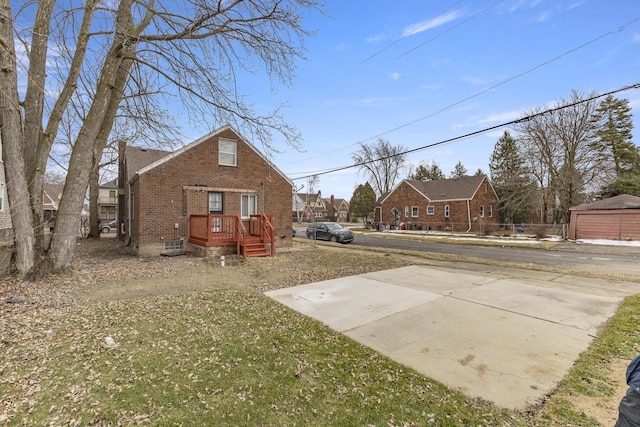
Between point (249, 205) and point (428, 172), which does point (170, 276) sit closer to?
point (249, 205)

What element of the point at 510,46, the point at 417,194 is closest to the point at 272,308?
the point at 510,46

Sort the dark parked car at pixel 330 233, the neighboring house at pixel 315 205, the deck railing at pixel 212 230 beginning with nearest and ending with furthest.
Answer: the deck railing at pixel 212 230
the dark parked car at pixel 330 233
the neighboring house at pixel 315 205

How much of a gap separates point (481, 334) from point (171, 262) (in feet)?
31.8

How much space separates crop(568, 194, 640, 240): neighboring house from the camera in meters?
20.2

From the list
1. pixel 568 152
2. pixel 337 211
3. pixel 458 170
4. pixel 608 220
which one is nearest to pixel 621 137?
pixel 568 152

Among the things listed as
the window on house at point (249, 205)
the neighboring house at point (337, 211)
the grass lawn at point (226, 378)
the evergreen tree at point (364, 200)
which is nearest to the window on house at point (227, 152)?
the window on house at point (249, 205)

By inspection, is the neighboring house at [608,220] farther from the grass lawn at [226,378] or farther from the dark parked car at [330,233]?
the grass lawn at [226,378]

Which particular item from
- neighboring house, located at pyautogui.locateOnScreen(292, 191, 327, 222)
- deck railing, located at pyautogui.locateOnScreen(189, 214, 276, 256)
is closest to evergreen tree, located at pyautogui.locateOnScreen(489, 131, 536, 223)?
deck railing, located at pyautogui.locateOnScreen(189, 214, 276, 256)

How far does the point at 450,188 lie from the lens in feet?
115

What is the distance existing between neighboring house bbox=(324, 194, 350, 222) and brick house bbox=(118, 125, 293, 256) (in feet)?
183

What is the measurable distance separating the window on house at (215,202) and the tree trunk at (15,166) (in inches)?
275

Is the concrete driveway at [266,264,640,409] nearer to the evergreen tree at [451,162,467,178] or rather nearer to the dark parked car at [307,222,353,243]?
the dark parked car at [307,222,353,243]

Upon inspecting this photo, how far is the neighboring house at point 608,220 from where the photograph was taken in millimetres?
20188

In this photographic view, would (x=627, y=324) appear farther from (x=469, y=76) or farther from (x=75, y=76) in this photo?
(x=75, y=76)
